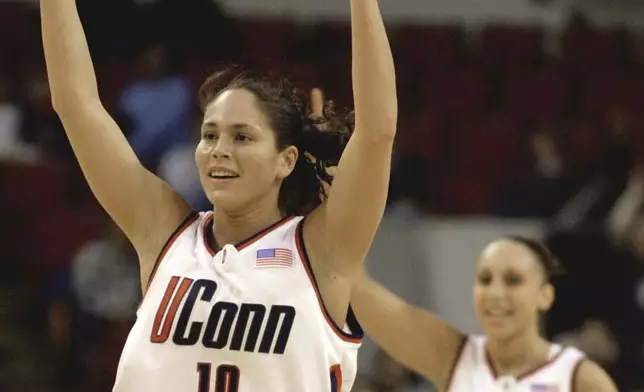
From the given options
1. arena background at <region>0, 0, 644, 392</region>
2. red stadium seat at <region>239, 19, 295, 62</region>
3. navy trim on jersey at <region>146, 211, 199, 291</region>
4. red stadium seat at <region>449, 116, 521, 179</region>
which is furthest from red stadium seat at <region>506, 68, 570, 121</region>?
navy trim on jersey at <region>146, 211, 199, 291</region>

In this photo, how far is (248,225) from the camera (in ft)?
9.61

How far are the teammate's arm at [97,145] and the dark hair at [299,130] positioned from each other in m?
0.28

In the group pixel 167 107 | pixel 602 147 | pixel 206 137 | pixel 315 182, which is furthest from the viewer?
pixel 602 147

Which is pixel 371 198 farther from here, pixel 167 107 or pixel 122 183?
pixel 167 107

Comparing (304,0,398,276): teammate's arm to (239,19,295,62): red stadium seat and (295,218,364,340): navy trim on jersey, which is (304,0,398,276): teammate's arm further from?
(239,19,295,62): red stadium seat

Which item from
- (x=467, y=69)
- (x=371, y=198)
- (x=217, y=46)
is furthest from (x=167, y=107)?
(x=371, y=198)

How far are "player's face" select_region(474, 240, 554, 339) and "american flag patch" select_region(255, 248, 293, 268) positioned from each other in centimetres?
167

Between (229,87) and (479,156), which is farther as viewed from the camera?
(479,156)

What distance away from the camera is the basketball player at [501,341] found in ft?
14.0

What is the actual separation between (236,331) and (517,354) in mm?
1956

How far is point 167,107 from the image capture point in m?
6.90

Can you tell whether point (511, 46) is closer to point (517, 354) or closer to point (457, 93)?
point (457, 93)

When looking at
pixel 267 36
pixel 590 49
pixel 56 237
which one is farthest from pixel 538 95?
pixel 56 237

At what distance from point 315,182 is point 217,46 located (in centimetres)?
544
